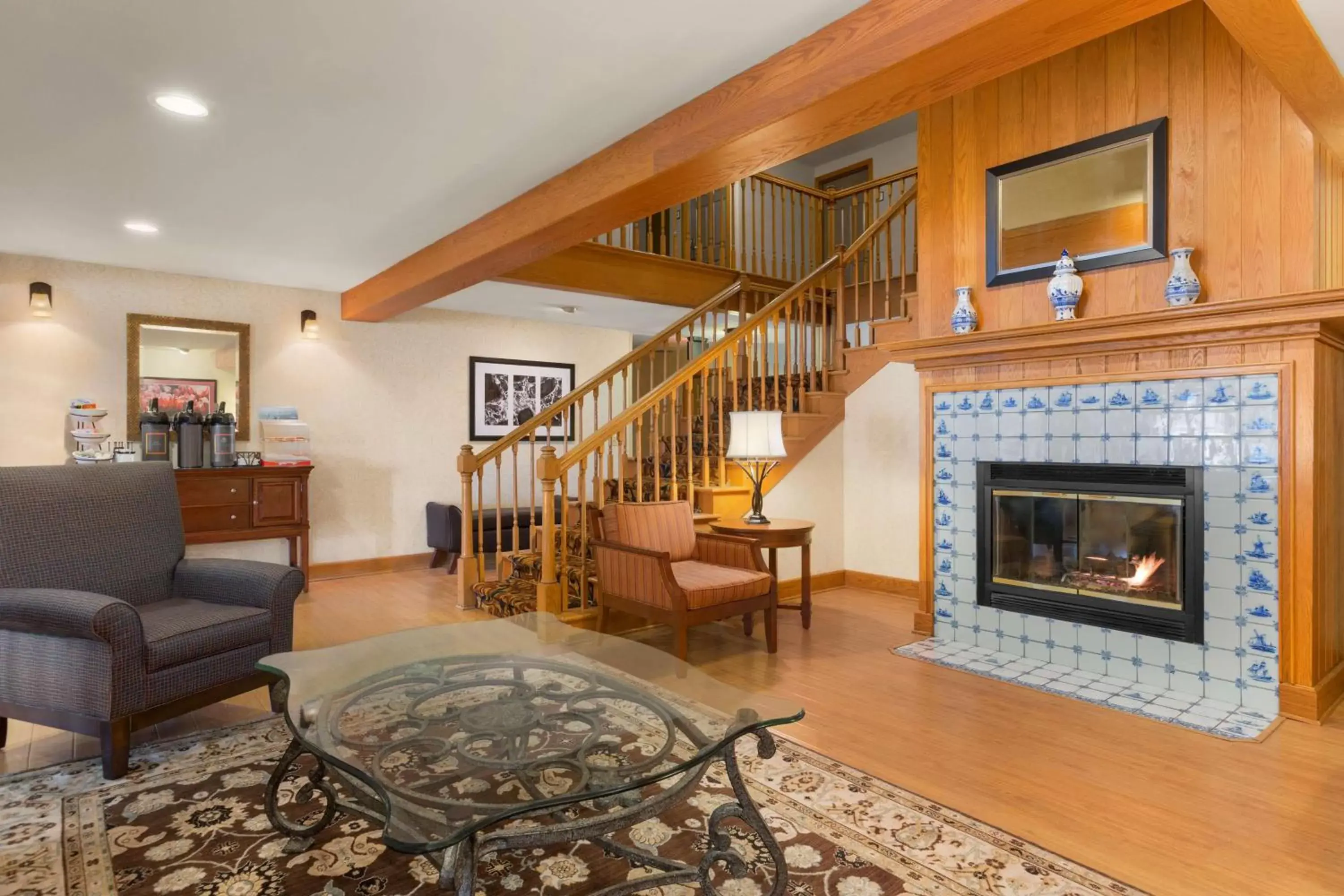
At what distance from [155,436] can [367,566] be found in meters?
1.98

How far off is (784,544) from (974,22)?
2888 millimetres

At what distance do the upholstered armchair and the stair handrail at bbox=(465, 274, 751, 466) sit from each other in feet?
4.21

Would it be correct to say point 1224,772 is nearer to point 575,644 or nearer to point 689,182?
point 575,644

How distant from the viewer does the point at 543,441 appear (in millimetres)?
7723

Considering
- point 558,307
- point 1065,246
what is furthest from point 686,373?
point 558,307

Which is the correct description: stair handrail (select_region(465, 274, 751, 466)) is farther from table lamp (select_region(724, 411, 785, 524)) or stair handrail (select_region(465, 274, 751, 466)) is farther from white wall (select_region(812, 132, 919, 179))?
white wall (select_region(812, 132, 919, 179))

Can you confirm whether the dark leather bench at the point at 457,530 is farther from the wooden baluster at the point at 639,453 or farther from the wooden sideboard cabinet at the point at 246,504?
the wooden baluster at the point at 639,453

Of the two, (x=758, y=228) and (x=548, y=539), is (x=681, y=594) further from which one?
(x=758, y=228)

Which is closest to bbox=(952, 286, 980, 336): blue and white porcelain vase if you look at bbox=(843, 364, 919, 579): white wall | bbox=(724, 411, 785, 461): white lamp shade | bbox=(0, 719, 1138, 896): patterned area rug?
bbox=(724, 411, 785, 461): white lamp shade

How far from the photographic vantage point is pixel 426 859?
2006mm

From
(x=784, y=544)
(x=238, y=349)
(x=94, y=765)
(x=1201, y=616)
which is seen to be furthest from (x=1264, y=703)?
(x=238, y=349)

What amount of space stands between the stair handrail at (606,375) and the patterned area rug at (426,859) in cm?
291

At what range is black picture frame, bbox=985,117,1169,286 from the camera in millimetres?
3381

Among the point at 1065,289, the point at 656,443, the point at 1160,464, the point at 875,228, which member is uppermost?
the point at 875,228
